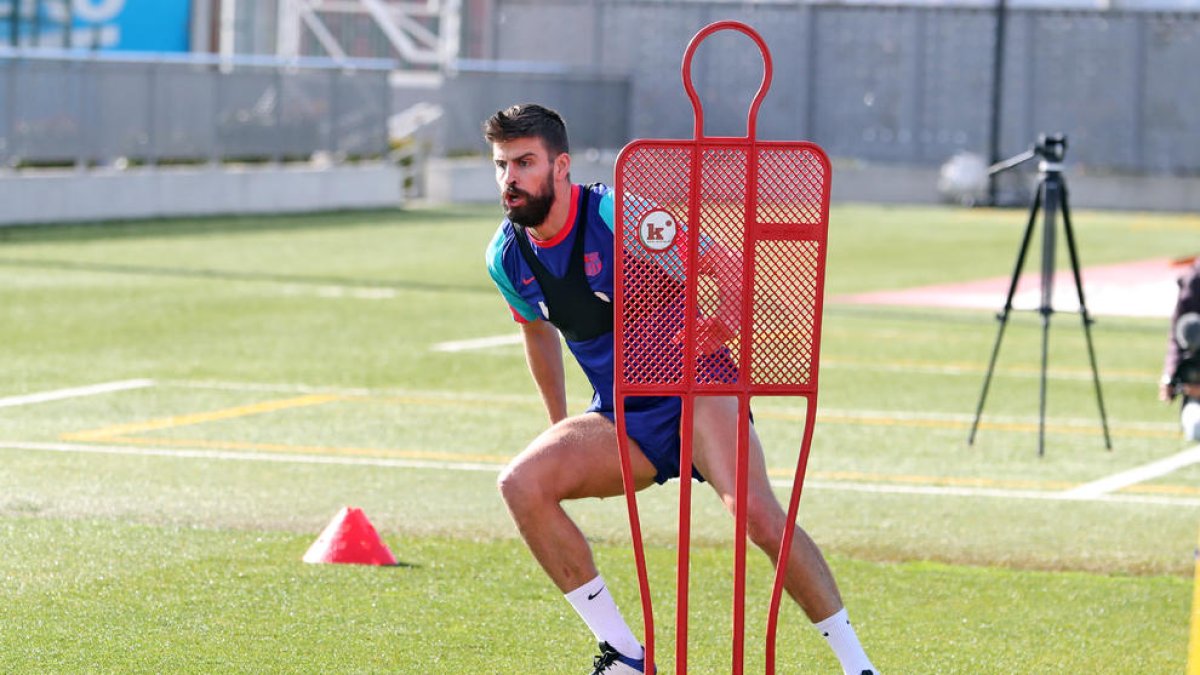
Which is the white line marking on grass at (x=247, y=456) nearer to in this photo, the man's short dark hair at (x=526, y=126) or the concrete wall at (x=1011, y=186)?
the man's short dark hair at (x=526, y=126)

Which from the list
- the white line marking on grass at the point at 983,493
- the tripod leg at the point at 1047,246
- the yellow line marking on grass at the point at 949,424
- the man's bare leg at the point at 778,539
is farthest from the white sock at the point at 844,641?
the yellow line marking on grass at the point at 949,424

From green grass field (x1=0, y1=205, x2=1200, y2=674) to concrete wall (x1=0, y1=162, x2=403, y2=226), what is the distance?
8919mm

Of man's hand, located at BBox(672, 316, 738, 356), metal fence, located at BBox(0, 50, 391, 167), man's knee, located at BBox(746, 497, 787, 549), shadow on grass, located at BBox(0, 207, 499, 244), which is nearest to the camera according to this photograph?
man's hand, located at BBox(672, 316, 738, 356)

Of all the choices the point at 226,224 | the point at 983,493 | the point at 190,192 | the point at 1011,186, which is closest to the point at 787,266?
the point at 983,493

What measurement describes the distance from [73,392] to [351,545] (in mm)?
5474

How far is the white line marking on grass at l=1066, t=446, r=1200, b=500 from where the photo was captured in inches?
437

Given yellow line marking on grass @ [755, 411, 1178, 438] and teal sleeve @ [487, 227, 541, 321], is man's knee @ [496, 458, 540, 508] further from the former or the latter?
yellow line marking on grass @ [755, 411, 1178, 438]

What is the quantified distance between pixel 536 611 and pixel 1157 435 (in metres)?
6.22

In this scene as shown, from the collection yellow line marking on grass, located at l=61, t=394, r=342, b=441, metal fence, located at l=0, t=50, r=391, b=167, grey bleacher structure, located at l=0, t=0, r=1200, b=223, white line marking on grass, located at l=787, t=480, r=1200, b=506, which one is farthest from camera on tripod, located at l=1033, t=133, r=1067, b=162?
grey bleacher structure, located at l=0, t=0, r=1200, b=223

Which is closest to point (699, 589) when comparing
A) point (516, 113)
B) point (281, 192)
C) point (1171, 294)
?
point (516, 113)

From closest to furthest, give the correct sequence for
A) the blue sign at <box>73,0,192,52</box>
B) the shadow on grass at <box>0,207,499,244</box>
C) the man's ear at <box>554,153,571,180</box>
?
1. the man's ear at <box>554,153,571,180</box>
2. the shadow on grass at <box>0,207,499,244</box>
3. the blue sign at <box>73,0,192,52</box>

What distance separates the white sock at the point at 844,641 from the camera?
6461mm

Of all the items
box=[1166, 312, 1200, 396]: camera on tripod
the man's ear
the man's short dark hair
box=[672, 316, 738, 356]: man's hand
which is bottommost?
box=[1166, 312, 1200, 396]: camera on tripod

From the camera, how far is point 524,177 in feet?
21.4
